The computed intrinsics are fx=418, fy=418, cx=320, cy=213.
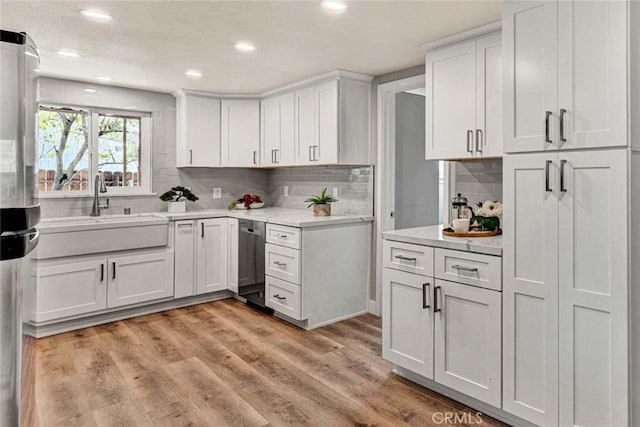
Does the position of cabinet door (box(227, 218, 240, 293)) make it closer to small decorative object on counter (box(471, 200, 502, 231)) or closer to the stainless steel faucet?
the stainless steel faucet

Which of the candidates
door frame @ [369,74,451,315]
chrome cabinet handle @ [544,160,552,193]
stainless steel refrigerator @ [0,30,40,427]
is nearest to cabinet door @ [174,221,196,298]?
door frame @ [369,74,451,315]

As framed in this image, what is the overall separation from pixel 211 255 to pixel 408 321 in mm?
2515

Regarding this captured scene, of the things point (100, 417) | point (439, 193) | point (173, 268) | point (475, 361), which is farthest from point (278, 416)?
point (439, 193)

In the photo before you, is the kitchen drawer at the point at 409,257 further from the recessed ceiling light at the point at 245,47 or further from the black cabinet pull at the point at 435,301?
the recessed ceiling light at the point at 245,47

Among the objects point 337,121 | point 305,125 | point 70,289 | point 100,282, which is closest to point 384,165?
point 337,121

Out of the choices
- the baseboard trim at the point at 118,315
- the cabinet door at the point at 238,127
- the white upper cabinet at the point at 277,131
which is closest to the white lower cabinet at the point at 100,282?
the baseboard trim at the point at 118,315

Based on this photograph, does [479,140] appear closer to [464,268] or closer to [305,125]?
[464,268]

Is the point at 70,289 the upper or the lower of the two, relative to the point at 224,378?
upper

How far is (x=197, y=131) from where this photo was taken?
4.66 m

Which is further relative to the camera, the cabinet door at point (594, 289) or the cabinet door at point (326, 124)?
the cabinet door at point (326, 124)

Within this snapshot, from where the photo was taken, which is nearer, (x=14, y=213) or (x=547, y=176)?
(x=14, y=213)

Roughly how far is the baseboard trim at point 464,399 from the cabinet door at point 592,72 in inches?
55.7

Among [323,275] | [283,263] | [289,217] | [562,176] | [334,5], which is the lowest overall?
[323,275]

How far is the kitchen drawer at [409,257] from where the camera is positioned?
250cm
